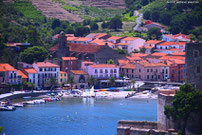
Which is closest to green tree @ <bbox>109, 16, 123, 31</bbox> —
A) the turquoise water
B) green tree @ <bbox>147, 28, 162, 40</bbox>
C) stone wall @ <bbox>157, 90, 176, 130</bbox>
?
green tree @ <bbox>147, 28, 162, 40</bbox>

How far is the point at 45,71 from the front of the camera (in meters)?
90.6

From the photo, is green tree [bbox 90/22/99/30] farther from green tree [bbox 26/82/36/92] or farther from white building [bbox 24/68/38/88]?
green tree [bbox 26/82/36/92]

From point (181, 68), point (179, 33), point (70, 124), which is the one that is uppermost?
point (179, 33)

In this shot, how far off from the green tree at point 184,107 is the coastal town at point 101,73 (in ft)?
0.20

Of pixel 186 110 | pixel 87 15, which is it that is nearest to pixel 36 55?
pixel 186 110

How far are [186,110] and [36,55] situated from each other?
204ft

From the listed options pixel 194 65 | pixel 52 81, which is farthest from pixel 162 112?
pixel 52 81

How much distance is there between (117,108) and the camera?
74.2m

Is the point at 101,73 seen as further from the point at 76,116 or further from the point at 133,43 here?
the point at 133,43

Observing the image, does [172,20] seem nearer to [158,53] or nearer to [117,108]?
[158,53]

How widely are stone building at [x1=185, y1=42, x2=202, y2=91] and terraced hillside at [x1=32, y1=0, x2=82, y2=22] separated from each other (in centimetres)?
12079

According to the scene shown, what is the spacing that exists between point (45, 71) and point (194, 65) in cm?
5260

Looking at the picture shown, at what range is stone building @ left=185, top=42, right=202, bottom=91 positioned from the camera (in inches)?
1566

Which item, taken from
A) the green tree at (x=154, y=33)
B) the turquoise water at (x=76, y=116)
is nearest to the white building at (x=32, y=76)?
the turquoise water at (x=76, y=116)
